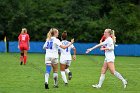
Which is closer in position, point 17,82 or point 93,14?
point 17,82

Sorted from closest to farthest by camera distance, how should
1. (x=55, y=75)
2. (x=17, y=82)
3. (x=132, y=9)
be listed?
(x=55, y=75) → (x=17, y=82) → (x=132, y=9)

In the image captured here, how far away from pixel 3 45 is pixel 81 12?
1088 centimetres

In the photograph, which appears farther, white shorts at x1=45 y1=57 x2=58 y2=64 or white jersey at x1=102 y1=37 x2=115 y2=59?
white jersey at x1=102 y1=37 x2=115 y2=59

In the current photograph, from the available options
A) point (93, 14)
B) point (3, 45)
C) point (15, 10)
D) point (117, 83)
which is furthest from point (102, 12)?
point (117, 83)

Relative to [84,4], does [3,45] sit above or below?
below

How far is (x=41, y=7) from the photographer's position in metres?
53.2

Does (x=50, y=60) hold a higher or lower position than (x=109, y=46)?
lower

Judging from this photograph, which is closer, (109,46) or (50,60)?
(50,60)

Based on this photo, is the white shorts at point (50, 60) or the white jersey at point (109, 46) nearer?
the white shorts at point (50, 60)

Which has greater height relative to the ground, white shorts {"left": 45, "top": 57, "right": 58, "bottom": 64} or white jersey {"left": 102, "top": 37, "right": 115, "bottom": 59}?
white jersey {"left": 102, "top": 37, "right": 115, "bottom": 59}

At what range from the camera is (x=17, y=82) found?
18.3 metres

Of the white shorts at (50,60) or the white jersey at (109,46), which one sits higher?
the white jersey at (109,46)

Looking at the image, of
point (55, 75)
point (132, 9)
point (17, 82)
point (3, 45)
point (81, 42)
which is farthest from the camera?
point (132, 9)

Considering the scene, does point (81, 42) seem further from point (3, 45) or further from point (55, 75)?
point (55, 75)
